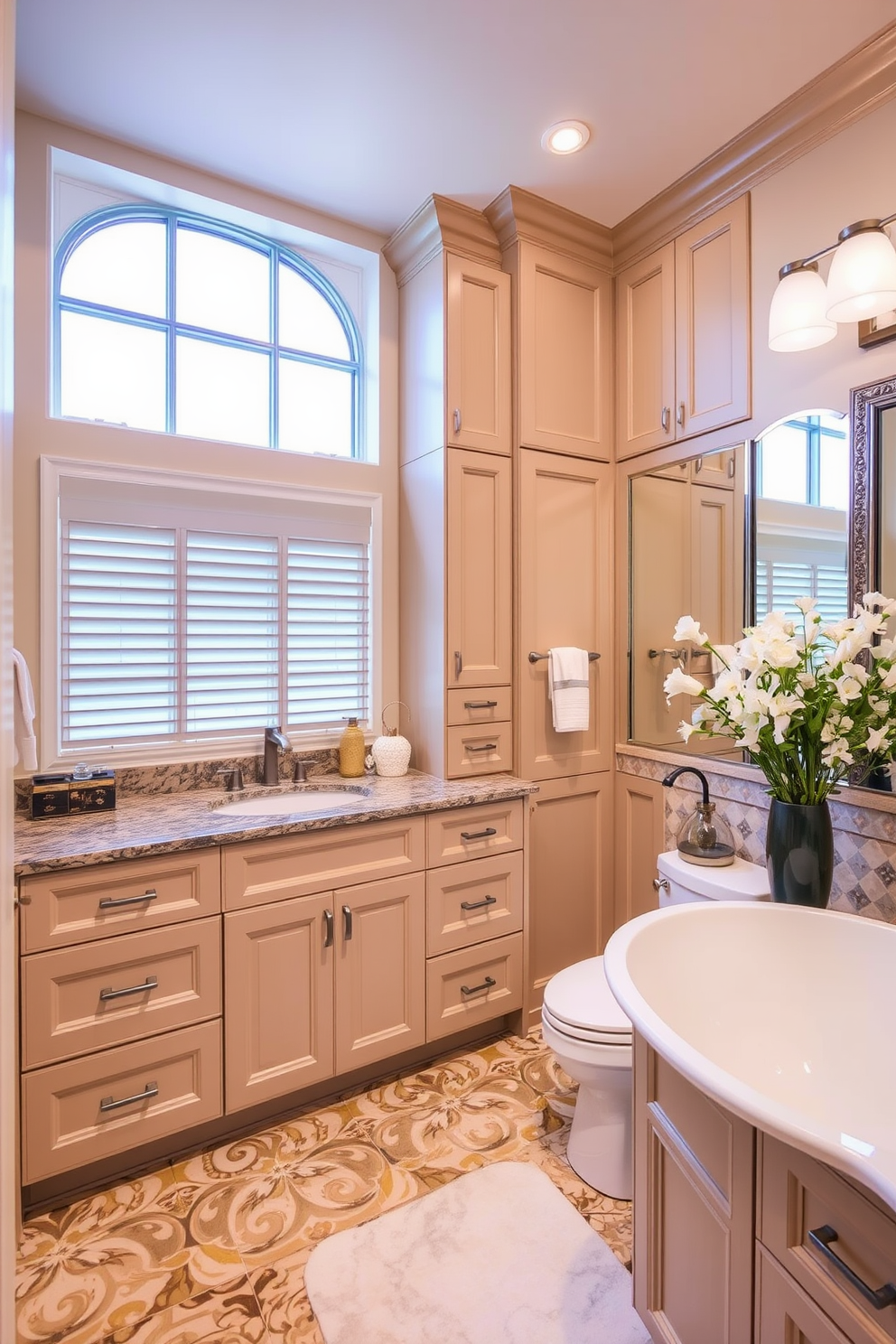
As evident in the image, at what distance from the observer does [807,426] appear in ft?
6.54

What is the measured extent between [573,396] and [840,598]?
129 centimetres

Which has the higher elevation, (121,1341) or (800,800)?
(800,800)

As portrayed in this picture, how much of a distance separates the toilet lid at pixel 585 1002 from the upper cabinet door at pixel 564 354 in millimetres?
1801

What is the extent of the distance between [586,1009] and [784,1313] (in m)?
0.89

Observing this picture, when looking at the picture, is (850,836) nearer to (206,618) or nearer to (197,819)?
(197,819)

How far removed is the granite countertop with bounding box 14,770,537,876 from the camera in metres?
1.70

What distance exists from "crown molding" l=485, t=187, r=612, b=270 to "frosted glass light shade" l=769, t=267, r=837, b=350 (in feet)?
3.53

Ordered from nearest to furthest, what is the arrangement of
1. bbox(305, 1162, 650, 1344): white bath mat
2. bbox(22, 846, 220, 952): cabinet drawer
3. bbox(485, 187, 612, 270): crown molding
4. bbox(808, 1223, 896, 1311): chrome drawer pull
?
bbox(808, 1223, 896, 1311): chrome drawer pull < bbox(305, 1162, 650, 1344): white bath mat < bbox(22, 846, 220, 952): cabinet drawer < bbox(485, 187, 612, 270): crown molding

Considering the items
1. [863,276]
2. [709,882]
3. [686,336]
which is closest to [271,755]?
[709,882]

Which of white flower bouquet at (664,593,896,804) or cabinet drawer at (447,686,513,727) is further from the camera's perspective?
cabinet drawer at (447,686,513,727)

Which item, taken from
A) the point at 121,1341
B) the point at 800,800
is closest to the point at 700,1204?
the point at 800,800

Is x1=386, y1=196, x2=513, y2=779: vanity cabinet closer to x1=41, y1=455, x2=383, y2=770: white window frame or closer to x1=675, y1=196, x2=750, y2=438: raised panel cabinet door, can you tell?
x1=41, y1=455, x2=383, y2=770: white window frame

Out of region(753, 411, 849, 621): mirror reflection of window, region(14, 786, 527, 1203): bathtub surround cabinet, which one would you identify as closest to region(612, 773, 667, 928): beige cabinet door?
region(14, 786, 527, 1203): bathtub surround cabinet

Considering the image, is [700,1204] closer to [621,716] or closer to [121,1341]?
[121,1341]
